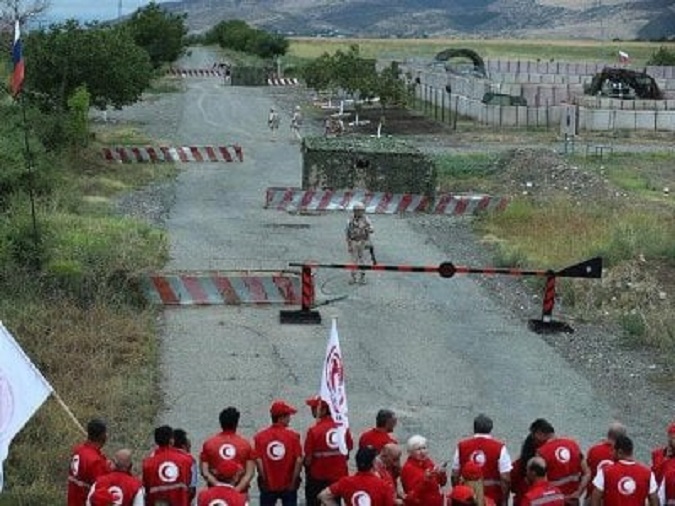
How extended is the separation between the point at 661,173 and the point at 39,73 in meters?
20.4

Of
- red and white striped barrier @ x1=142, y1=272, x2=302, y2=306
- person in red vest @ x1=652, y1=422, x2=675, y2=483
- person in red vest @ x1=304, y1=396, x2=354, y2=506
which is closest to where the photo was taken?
person in red vest @ x1=652, y1=422, x2=675, y2=483

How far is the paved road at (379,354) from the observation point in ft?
49.0

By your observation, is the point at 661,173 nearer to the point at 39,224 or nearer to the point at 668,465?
the point at 39,224

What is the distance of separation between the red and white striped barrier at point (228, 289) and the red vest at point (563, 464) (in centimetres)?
1035

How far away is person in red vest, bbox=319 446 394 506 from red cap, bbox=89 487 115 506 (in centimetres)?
152

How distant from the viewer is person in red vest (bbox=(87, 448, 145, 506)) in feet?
29.0

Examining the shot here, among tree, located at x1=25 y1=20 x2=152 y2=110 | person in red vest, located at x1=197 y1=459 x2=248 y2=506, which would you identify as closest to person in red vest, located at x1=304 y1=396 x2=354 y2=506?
person in red vest, located at x1=197 y1=459 x2=248 y2=506

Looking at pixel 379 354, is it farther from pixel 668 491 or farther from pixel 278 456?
pixel 668 491

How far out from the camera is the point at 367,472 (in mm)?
8797

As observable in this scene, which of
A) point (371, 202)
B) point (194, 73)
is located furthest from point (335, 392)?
point (194, 73)

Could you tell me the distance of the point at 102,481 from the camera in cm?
894

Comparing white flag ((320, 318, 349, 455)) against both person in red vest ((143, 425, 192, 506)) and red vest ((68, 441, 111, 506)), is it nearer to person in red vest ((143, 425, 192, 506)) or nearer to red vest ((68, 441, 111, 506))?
person in red vest ((143, 425, 192, 506))

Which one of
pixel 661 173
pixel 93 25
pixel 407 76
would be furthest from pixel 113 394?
pixel 407 76

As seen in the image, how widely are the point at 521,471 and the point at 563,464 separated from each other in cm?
44
